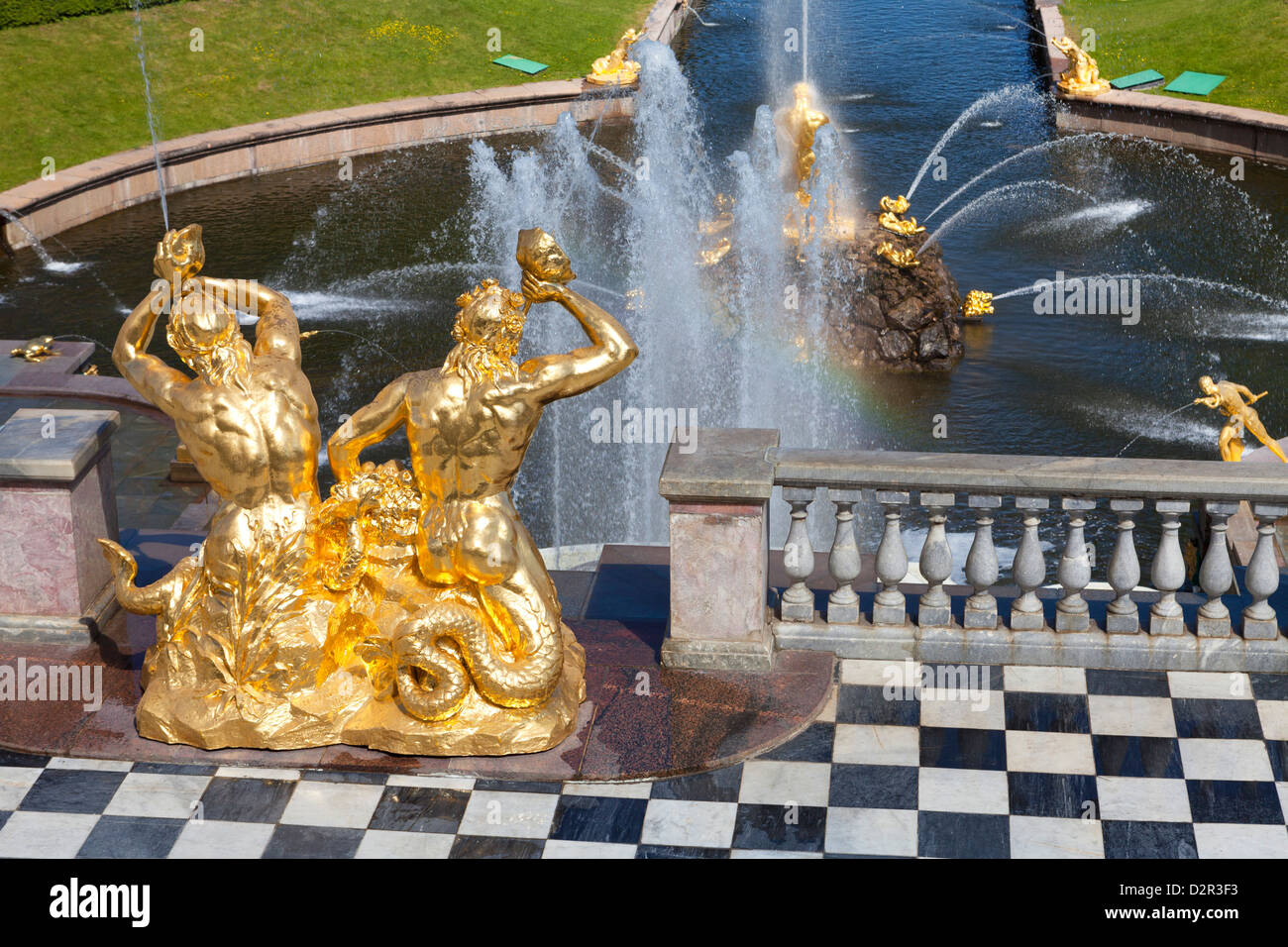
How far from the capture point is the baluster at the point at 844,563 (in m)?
8.09

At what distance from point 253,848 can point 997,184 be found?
16.0m

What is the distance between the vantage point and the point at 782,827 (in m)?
7.08

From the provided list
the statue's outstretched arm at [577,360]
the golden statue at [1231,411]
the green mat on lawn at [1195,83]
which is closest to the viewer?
the statue's outstretched arm at [577,360]

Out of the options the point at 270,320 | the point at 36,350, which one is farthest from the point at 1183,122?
the point at 270,320

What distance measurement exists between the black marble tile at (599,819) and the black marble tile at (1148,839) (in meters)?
2.03

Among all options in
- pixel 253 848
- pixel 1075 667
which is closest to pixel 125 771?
pixel 253 848

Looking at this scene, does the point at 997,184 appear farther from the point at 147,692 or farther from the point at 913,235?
the point at 147,692

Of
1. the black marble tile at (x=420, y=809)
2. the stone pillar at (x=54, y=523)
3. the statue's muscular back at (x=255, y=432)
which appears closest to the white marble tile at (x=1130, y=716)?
the black marble tile at (x=420, y=809)

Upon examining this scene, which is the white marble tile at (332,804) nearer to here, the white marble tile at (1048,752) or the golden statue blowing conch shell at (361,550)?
the golden statue blowing conch shell at (361,550)

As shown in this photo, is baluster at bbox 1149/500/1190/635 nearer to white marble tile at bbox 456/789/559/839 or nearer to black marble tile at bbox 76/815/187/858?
white marble tile at bbox 456/789/559/839

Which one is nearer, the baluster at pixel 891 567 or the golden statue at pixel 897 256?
the baluster at pixel 891 567

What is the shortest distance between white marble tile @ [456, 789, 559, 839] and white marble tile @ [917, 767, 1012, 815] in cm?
168

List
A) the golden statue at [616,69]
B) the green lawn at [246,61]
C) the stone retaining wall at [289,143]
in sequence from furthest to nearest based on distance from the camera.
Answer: the golden statue at [616,69], the green lawn at [246,61], the stone retaining wall at [289,143]
